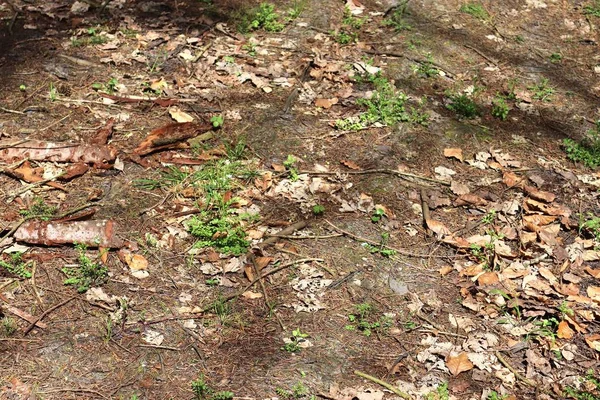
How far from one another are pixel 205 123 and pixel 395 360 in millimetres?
2690

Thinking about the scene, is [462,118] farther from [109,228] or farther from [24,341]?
[24,341]

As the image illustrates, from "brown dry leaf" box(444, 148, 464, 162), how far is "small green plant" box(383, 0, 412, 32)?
2053 millimetres

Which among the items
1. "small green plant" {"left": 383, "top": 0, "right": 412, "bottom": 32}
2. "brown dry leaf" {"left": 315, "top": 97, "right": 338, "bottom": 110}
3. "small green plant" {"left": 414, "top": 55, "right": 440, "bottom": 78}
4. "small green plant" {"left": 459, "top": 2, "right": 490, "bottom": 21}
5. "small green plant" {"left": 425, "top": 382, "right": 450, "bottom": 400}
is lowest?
"small green plant" {"left": 425, "top": 382, "right": 450, "bottom": 400}

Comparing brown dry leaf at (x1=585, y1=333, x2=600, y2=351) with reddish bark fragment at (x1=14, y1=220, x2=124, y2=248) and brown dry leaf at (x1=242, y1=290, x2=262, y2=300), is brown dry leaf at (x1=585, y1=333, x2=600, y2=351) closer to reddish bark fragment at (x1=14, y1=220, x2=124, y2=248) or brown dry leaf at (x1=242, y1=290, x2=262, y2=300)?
brown dry leaf at (x1=242, y1=290, x2=262, y2=300)

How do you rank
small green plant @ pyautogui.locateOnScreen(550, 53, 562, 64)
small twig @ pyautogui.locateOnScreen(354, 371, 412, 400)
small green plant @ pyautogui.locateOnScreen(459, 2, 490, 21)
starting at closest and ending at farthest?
1. small twig @ pyautogui.locateOnScreen(354, 371, 412, 400)
2. small green plant @ pyautogui.locateOnScreen(550, 53, 562, 64)
3. small green plant @ pyautogui.locateOnScreen(459, 2, 490, 21)

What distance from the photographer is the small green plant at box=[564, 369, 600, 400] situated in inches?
144

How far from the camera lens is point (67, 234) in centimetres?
429

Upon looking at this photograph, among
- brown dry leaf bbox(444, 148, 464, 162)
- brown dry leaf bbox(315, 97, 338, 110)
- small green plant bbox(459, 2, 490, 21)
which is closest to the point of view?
brown dry leaf bbox(444, 148, 464, 162)

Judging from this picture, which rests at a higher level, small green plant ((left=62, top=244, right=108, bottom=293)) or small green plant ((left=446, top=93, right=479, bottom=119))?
small green plant ((left=446, top=93, right=479, bottom=119))

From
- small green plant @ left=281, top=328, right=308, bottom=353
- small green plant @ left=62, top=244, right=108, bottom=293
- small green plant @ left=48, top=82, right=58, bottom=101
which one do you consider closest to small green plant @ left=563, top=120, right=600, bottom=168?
small green plant @ left=281, top=328, right=308, bottom=353

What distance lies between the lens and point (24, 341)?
145 inches

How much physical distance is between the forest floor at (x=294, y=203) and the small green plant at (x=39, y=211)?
0.04 feet

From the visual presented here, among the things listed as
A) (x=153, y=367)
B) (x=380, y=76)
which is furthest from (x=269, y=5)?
(x=153, y=367)

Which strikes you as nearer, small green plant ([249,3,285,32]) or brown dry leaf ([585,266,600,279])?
brown dry leaf ([585,266,600,279])
